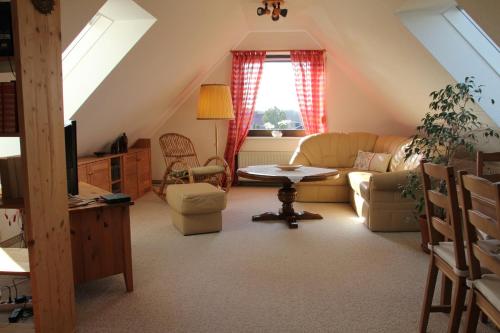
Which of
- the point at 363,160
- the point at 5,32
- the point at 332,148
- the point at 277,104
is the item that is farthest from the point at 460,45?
the point at 5,32

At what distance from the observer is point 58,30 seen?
2.21m

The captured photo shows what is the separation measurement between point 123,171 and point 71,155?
2869 mm

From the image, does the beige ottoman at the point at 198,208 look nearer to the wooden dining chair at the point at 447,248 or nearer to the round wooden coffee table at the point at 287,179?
the round wooden coffee table at the point at 287,179

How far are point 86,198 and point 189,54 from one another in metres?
2.91

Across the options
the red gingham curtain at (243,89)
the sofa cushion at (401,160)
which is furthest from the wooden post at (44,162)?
the red gingham curtain at (243,89)

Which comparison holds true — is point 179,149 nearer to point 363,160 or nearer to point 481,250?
point 363,160

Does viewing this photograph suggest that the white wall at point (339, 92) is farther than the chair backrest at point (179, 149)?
Yes

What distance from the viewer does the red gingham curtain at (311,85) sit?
21.4ft

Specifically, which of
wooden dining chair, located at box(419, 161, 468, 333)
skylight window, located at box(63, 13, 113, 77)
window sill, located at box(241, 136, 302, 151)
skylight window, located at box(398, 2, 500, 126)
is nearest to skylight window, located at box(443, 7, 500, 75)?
skylight window, located at box(398, 2, 500, 126)

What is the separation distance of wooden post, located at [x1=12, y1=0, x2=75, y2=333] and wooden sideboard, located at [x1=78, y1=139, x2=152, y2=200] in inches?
94.9

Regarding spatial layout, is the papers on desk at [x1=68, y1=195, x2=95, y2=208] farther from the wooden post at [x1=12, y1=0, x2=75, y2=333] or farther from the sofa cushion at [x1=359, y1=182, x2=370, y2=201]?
the sofa cushion at [x1=359, y1=182, x2=370, y2=201]

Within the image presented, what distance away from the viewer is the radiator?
6.75 m

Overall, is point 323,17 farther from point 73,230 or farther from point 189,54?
point 73,230

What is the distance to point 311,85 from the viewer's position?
21.6ft
